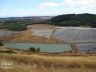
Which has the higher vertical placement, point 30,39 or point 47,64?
point 47,64

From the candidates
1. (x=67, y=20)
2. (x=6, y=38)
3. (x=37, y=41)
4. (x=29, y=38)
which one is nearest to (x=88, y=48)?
(x=37, y=41)

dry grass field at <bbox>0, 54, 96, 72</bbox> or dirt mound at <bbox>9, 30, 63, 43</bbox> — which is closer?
dry grass field at <bbox>0, 54, 96, 72</bbox>

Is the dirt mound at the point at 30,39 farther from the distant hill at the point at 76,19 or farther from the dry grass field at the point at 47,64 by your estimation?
the dry grass field at the point at 47,64

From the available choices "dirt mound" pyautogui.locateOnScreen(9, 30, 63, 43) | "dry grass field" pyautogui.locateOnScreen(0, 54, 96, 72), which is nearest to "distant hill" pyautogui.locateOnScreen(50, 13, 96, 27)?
"dirt mound" pyautogui.locateOnScreen(9, 30, 63, 43)

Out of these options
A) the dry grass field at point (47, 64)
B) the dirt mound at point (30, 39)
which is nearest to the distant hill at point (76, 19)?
the dirt mound at point (30, 39)

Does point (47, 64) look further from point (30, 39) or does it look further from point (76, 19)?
point (76, 19)

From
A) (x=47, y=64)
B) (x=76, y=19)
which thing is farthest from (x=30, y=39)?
(x=47, y=64)

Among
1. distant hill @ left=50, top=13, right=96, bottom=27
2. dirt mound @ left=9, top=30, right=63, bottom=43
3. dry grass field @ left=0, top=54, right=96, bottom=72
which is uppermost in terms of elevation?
dry grass field @ left=0, top=54, right=96, bottom=72

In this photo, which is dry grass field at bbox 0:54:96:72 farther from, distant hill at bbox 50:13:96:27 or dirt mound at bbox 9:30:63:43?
distant hill at bbox 50:13:96:27

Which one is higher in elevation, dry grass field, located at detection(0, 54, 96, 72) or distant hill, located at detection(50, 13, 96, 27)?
dry grass field, located at detection(0, 54, 96, 72)

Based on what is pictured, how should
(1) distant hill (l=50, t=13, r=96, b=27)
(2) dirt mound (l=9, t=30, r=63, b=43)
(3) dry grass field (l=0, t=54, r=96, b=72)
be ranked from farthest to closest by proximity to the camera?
(1) distant hill (l=50, t=13, r=96, b=27) → (2) dirt mound (l=9, t=30, r=63, b=43) → (3) dry grass field (l=0, t=54, r=96, b=72)

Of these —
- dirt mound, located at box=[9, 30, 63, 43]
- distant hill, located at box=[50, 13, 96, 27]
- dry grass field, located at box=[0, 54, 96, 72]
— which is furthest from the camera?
distant hill, located at box=[50, 13, 96, 27]
